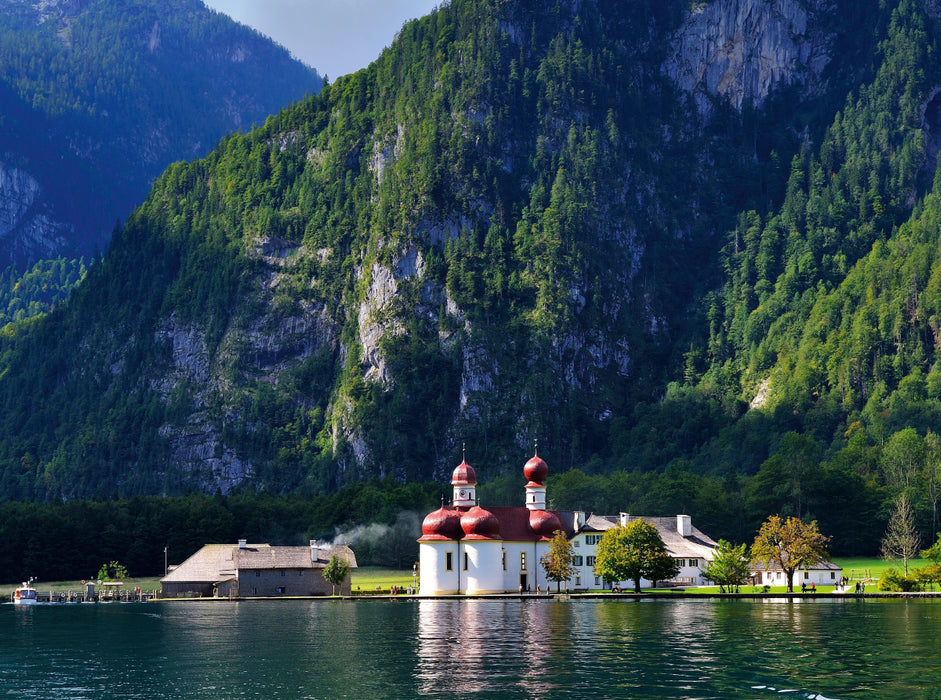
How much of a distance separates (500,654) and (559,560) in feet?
277

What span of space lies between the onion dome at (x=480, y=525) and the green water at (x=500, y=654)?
3711 cm

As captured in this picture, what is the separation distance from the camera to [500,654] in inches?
3359

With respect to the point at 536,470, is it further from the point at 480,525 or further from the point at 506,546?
the point at 480,525

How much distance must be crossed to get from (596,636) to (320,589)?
94786 millimetres

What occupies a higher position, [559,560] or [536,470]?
[536,470]

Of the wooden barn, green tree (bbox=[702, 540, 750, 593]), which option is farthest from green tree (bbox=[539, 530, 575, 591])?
the wooden barn

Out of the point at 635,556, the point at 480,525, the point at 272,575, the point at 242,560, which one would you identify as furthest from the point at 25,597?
the point at 635,556

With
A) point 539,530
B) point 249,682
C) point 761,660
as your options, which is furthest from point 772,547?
point 249,682

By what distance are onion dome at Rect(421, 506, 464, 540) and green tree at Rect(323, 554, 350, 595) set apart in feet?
41.5

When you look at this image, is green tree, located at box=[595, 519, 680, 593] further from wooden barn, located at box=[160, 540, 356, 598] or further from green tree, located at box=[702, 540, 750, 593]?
wooden barn, located at box=[160, 540, 356, 598]

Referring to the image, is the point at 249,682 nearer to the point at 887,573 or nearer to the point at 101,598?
the point at 887,573

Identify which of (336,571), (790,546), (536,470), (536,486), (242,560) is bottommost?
(336,571)

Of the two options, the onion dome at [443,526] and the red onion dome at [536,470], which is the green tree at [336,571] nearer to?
the onion dome at [443,526]

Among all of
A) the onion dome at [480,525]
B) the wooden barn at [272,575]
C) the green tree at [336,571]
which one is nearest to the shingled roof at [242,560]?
the wooden barn at [272,575]
